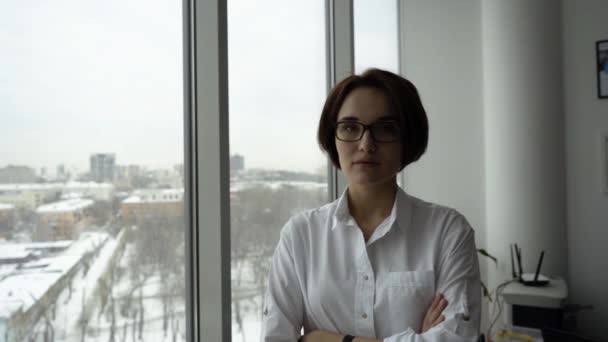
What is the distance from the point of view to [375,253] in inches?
53.1

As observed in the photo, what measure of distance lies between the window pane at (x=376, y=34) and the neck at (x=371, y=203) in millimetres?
1470

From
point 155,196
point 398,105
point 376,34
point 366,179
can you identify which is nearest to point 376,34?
point 376,34

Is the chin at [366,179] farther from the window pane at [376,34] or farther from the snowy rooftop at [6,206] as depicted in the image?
the window pane at [376,34]

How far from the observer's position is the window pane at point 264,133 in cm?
177

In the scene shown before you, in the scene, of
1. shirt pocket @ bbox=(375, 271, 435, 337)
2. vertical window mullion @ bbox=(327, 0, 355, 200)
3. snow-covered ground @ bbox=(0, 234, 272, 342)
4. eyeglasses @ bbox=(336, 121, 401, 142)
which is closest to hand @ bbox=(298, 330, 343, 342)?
shirt pocket @ bbox=(375, 271, 435, 337)

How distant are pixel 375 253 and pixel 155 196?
2.41 ft

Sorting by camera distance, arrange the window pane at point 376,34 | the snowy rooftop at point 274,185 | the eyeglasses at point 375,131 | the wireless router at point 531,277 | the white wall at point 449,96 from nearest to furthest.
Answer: the eyeglasses at point 375,131
the snowy rooftop at point 274,185
the wireless router at point 531,277
the window pane at point 376,34
the white wall at point 449,96

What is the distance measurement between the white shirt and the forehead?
28 centimetres

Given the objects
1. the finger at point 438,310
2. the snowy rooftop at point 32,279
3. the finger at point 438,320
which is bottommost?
the finger at point 438,320

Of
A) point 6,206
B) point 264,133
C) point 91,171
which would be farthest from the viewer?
point 264,133

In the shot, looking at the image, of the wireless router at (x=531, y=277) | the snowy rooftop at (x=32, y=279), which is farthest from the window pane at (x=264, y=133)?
the wireless router at (x=531, y=277)

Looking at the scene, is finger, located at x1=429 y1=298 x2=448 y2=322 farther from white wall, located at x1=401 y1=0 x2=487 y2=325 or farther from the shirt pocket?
white wall, located at x1=401 y1=0 x2=487 y2=325

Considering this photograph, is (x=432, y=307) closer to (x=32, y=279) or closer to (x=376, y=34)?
(x=32, y=279)

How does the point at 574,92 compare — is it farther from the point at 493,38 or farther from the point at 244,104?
the point at 244,104
